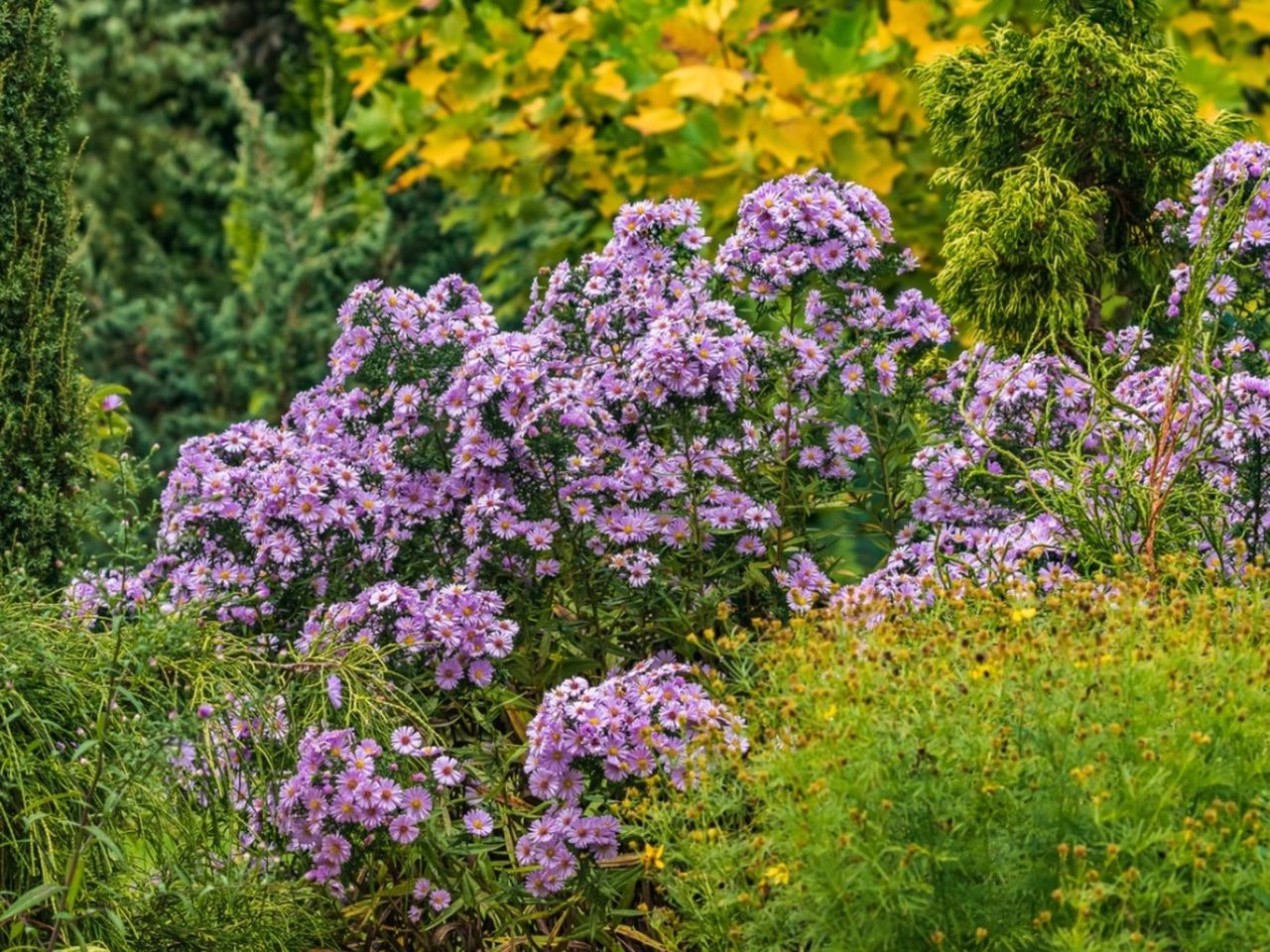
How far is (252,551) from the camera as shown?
13.3ft

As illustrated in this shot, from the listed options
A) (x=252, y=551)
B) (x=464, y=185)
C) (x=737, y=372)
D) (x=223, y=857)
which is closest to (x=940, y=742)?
(x=737, y=372)

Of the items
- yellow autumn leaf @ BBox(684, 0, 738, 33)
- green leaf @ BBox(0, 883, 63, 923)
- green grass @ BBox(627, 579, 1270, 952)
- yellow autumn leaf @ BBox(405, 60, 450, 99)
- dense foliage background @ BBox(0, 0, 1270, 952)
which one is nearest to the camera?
green grass @ BBox(627, 579, 1270, 952)

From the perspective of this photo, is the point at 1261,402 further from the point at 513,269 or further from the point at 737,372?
the point at 513,269

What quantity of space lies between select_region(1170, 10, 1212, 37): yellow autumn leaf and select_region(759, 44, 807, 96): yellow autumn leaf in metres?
1.68

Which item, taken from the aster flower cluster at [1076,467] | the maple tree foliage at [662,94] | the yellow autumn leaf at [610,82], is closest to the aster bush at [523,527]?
the aster flower cluster at [1076,467]

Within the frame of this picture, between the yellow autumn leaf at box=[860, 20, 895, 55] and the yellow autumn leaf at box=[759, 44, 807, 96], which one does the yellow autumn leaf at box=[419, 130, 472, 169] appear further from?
the yellow autumn leaf at box=[860, 20, 895, 55]

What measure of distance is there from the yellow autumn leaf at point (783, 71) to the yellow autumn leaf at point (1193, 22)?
1676mm

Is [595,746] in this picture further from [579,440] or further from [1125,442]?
[1125,442]

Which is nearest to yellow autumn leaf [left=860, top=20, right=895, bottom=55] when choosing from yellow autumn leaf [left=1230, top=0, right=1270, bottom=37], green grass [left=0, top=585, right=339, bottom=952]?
yellow autumn leaf [left=1230, top=0, right=1270, bottom=37]

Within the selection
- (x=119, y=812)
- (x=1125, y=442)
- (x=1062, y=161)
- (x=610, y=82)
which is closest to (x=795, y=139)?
(x=610, y=82)

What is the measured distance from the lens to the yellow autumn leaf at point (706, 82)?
724 centimetres

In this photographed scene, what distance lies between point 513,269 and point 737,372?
550cm

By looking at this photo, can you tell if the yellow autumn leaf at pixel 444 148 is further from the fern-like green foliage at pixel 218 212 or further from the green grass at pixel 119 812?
the green grass at pixel 119 812

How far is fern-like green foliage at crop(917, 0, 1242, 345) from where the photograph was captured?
4.52m
